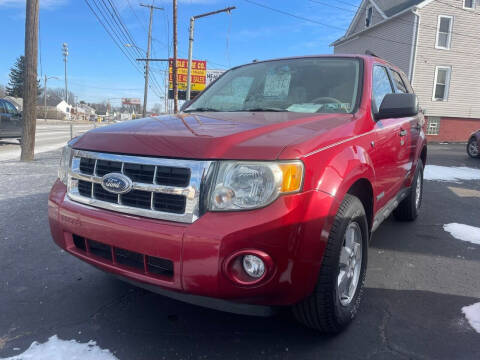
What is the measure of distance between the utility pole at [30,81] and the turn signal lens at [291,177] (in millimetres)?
9632

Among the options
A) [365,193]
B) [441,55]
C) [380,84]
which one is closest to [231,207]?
[365,193]

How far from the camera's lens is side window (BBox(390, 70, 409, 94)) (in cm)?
399

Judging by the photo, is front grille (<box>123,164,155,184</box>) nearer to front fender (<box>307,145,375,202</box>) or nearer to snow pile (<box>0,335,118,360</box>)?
front fender (<box>307,145,375,202</box>)

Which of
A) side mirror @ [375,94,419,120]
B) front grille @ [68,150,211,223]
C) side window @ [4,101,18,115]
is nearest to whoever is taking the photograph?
front grille @ [68,150,211,223]

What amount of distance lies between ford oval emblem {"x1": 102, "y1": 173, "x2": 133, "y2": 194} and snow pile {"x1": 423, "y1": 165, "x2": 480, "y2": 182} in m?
7.98

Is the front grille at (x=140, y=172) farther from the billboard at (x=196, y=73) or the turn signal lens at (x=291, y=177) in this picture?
the billboard at (x=196, y=73)

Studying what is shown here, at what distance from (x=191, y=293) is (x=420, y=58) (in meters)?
21.6

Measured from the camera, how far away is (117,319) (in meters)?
2.45

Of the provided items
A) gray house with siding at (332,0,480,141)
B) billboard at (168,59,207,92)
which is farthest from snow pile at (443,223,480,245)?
billboard at (168,59,207,92)

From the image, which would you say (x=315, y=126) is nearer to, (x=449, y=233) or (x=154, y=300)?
(x=154, y=300)

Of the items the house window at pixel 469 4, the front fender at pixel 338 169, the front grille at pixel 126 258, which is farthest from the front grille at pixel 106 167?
the house window at pixel 469 4

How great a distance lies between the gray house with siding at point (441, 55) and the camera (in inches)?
Answer: 778

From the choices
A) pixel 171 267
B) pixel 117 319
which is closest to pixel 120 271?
pixel 171 267

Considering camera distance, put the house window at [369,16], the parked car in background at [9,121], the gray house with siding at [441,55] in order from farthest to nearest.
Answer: the house window at [369,16] → the gray house with siding at [441,55] → the parked car in background at [9,121]
